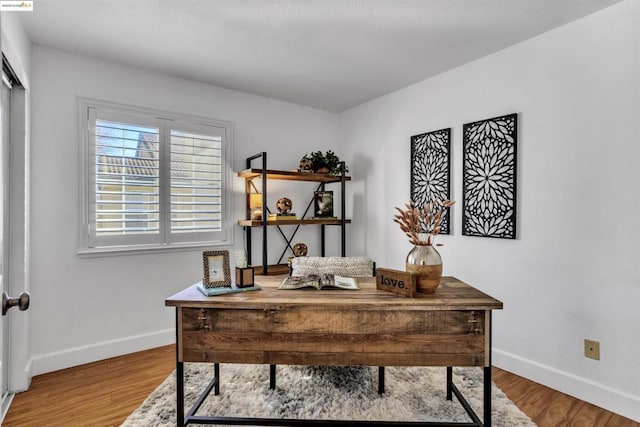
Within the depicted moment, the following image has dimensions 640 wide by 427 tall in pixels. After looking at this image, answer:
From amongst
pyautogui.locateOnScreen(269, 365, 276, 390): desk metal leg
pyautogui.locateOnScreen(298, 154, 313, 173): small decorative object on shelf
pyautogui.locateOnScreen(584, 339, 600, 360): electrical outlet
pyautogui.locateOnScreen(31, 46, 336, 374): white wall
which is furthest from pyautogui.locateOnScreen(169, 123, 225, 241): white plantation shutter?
pyautogui.locateOnScreen(584, 339, 600, 360): electrical outlet

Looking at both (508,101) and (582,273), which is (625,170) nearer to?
(582,273)

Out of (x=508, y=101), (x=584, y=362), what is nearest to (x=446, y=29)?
(x=508, y=101)

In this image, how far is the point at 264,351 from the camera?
1.79 metres

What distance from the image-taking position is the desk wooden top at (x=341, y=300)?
1733 millimetres

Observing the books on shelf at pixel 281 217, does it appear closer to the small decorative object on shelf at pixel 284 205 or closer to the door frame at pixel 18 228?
the small decorative object on shelf at pixel 284 205

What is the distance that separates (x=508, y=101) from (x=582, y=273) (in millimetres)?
1355

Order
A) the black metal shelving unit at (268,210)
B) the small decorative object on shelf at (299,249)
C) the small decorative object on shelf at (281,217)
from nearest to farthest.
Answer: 1. the black metal shelving unit at (268,210)
2. the small decorative object on shelf at (281,217)
3. the small decorative object on shelf at (299,249)

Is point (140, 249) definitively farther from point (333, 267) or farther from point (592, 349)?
point (592, 349)

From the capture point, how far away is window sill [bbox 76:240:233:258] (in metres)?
3.03

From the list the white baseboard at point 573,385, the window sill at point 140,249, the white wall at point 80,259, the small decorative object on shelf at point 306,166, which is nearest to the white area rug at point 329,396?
the white baseboard at point 573,385

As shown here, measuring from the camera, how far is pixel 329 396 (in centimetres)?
239

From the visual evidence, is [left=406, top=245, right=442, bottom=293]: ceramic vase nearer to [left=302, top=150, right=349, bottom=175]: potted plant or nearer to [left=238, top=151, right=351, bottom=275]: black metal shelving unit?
[left=238, top=151, right=351, bottom=275]: black metal shelving unit

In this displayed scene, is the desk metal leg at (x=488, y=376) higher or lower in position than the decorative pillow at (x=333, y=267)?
lower

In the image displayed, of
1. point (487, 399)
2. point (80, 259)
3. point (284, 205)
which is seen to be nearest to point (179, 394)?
point (487, 399)
